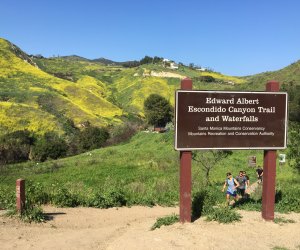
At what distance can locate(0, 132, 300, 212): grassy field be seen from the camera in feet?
37.0

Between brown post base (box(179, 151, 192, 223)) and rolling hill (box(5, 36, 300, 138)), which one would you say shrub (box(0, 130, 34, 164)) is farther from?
brown post base (box(179, 151, 192, 223))

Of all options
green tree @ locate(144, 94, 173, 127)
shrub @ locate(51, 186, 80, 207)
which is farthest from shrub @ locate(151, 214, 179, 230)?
green tree @ locate(144, 94, 173, 127)

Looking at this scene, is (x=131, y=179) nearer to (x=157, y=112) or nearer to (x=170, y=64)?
(x=157, y=112)

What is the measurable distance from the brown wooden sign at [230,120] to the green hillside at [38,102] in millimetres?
40753

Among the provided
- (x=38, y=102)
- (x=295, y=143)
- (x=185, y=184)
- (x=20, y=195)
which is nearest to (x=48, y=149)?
(x=38, y=102)

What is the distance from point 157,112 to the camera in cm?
6147

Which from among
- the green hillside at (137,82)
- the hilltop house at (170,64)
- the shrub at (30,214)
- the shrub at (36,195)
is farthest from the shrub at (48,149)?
the hilltop house at (170,64)

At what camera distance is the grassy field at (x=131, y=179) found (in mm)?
11266

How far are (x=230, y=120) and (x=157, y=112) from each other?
5266cm

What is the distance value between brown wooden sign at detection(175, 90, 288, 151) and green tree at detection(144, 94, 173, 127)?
52.2 metres

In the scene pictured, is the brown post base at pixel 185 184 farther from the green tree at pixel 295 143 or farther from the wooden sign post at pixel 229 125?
the green tree at pixel 295 143

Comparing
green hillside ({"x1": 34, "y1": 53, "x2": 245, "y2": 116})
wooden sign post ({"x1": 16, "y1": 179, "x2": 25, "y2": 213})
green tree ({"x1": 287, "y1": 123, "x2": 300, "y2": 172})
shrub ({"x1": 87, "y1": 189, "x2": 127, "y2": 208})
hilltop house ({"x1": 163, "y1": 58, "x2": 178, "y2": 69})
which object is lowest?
shrub ({"x1": 87, "y1": 189, "x2": 127, "y2": 208})

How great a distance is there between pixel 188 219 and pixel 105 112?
5794cm

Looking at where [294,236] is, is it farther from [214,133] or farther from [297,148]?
[297,148]
